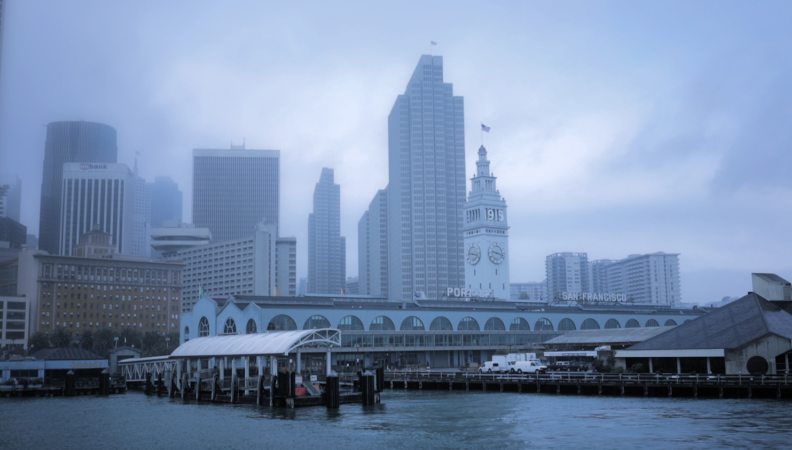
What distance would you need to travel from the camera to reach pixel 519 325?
15062 cm

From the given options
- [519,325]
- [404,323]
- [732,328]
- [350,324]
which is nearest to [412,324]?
[404,323]

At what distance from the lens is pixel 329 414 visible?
230 ft

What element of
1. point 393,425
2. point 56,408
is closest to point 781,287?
point 393,425

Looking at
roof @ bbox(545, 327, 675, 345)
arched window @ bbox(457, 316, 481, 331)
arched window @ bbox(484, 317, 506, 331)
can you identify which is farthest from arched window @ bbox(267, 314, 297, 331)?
roof @ bbox(545, 327, 675, 345)

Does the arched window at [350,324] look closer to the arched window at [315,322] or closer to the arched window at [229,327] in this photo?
the arched window at [315,322]

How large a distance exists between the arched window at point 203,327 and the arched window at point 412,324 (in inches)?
1329

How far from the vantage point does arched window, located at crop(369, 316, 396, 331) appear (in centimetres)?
13475

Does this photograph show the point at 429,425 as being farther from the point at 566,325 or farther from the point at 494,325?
the point at 566,325

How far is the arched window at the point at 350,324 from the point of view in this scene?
13088 centimetres

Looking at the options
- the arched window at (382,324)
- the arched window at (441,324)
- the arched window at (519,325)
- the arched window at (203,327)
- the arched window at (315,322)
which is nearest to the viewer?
the arched window at (315,322)

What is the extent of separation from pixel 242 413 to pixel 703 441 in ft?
134

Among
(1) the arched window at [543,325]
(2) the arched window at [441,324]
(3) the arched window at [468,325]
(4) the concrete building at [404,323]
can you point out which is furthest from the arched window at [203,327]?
(1) the arched window at [543,325]

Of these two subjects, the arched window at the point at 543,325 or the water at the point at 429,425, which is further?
the arched window at the point at 543,325

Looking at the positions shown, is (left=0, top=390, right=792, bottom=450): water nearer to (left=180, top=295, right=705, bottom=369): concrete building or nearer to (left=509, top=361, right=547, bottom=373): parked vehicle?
(left=509, top=361, right=547, bottom=373): parked vehicle
